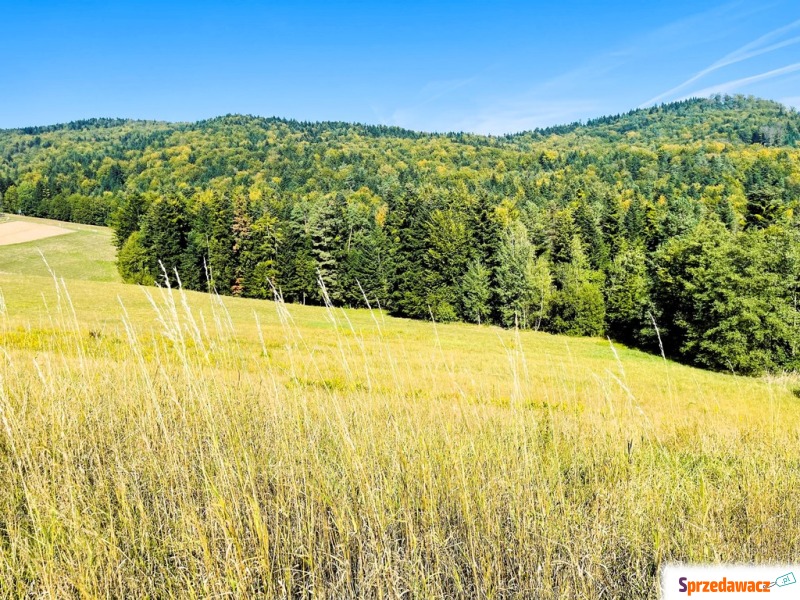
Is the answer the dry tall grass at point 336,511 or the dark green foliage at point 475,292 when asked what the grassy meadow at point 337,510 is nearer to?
the dry tall grass at point 336,511

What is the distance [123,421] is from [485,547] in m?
2.69

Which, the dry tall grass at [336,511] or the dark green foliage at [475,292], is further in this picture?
the dark green foliage at [475,292]

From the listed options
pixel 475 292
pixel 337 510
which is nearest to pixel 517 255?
pixel 475 292

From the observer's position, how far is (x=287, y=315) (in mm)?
4312

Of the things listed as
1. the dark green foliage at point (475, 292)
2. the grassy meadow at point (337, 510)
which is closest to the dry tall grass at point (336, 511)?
the grassy meadow at point (337, 510)

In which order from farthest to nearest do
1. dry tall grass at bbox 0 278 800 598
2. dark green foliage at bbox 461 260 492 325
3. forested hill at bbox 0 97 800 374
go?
dark green foliage at bbox 461 260 492 325
forested hill at bbox 0 97 800 374
dry tall grass at bbox 0 278 800 598

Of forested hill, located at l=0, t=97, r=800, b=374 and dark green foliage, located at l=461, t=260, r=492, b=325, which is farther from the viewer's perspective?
dark green foliage, located at l=461, t=260, r=492, b=325

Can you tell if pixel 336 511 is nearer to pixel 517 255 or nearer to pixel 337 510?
pixel 337 510

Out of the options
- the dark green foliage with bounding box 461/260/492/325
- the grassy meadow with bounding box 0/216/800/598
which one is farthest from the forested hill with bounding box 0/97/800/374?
the grassy meadow with bounding box 0/216/800/598

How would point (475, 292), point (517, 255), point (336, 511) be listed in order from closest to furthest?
point (336, 511), point (475, 292), point (517, 255)

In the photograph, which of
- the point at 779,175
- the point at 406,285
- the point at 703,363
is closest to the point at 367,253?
the point at 406,285

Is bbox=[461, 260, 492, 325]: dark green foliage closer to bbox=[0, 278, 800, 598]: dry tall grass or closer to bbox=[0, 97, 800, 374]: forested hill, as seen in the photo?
bbox=[0, 97, 800, 374]: forested hill

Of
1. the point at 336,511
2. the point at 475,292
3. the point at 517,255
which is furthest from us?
the point at 517,255

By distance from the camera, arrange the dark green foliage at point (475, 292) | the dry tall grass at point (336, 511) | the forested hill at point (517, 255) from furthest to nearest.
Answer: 1. the dark green foliage at point (475, 292)
2. the forested hill at point (517, 255)
3. the dry tall grass at point (336, 511)
